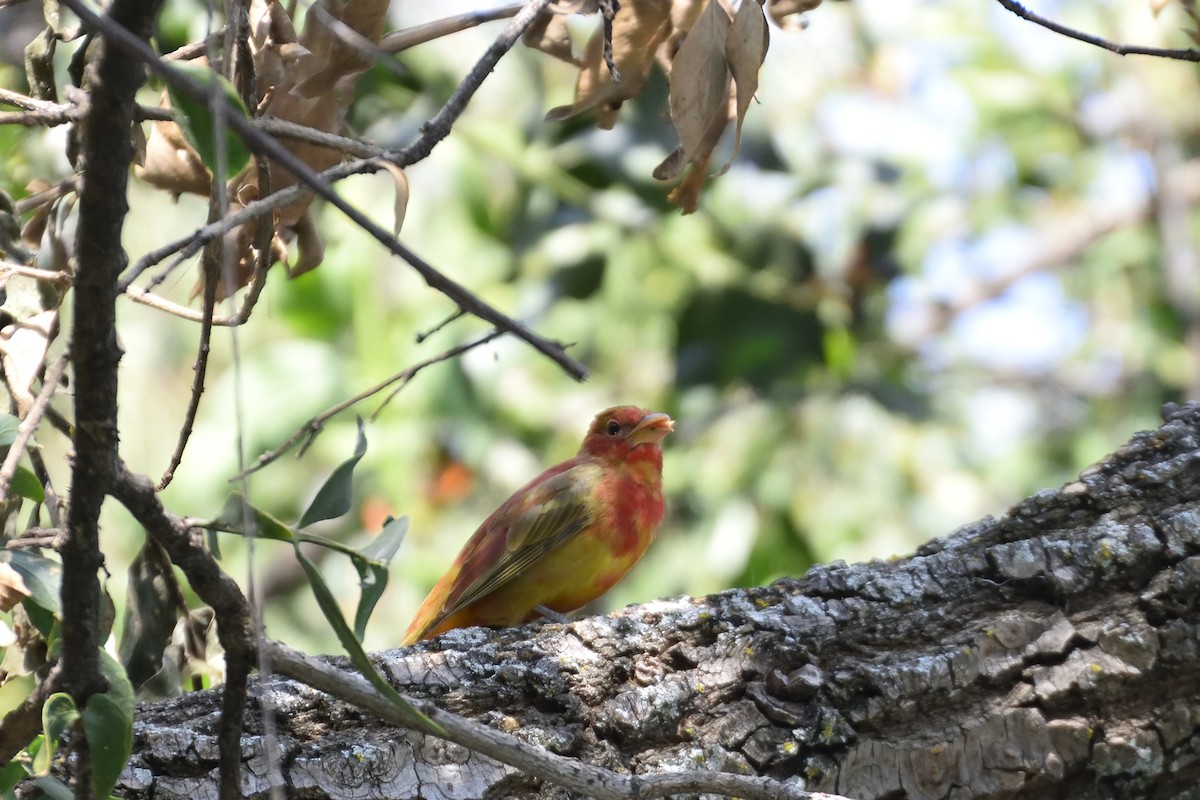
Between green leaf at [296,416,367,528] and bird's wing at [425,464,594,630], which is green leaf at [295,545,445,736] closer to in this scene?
green leaf at [296,416,367,528]

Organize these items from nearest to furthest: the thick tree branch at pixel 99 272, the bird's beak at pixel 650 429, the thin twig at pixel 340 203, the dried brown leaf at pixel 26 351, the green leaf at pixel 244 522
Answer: the thin twig at pixel 340 203 < the thick tree branch at pixel 99 272 < the green leaf at pixel 244 522 < the dried brown leaf at pixel 26 351 < the bird's beak at pixel 650 429

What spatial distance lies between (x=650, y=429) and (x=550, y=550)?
33.5 inches

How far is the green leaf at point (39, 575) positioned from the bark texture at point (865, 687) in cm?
40

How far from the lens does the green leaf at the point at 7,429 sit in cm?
189

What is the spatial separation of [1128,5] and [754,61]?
745 centimetres

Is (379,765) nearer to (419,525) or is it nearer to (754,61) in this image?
(754,61)

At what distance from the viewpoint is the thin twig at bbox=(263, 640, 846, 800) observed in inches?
66.2

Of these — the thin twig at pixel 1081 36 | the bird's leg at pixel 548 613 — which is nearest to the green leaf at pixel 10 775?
the thin twig at pixel 1081 36

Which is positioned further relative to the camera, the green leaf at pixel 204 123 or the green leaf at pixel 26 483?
the green leaf at pixel 26 483

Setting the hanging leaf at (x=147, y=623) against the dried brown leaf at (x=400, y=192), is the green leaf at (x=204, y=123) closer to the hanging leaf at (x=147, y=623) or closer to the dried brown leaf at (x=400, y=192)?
the dried brown leaf at (x=400, y=192)

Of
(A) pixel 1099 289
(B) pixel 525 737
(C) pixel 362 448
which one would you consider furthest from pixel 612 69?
(A) pixel 1099 289

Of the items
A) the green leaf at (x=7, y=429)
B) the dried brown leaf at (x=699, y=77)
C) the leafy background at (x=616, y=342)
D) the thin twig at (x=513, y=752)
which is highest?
the leafy background at (x=616, y=342)

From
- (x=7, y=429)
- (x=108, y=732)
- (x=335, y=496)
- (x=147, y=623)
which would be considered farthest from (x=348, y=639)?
(x=147, y=623)

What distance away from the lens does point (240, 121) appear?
1247 mm
